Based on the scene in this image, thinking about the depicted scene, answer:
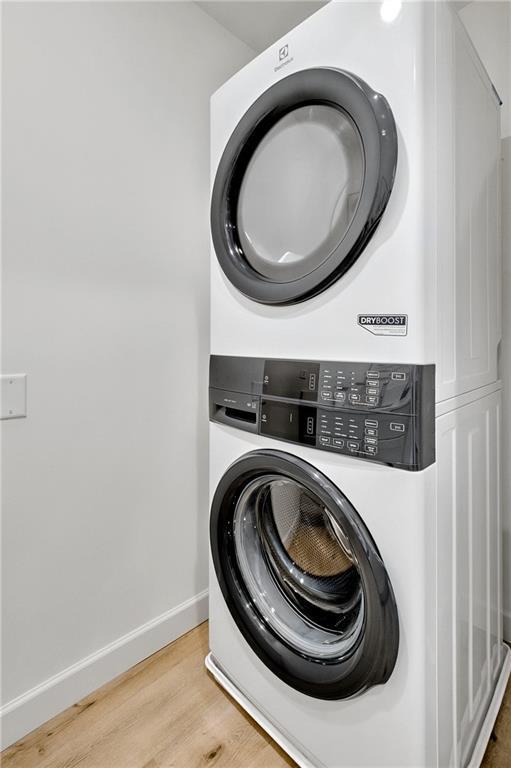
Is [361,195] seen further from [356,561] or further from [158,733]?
[158,733]

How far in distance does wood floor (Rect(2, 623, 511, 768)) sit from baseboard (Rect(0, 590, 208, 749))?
3cm

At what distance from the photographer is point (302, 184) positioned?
3.40 feet

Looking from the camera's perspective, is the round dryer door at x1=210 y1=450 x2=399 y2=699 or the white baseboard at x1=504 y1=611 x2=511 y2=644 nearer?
the round dryer door at x1=210 y1=450 x2=399 y2=699

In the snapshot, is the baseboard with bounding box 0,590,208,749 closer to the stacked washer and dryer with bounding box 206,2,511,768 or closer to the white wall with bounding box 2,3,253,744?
the white wall with bounding box 2,3,253,744

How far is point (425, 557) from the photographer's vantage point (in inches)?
33.5

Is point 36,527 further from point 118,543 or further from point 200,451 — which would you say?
point 200,451

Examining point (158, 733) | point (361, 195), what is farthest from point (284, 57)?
point (158, 733)

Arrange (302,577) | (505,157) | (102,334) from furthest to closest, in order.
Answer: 1. (505,157)
2. (102,334)
3. (302,577)

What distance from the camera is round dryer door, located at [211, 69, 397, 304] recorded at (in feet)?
2.85

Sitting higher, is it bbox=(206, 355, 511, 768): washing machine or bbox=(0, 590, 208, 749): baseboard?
bbox=(206, 355, 511, 768): washing machine

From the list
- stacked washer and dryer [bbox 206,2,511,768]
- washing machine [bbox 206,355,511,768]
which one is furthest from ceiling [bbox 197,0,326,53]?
washing machine [bbox 206,355,511,768]

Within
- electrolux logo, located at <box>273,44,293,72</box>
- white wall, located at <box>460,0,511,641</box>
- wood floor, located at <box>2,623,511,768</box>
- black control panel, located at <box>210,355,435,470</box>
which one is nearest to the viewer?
black control panel, located at <box>210,355,435,470</box>

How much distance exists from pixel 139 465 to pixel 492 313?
127cm

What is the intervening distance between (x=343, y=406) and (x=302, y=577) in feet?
1.91
